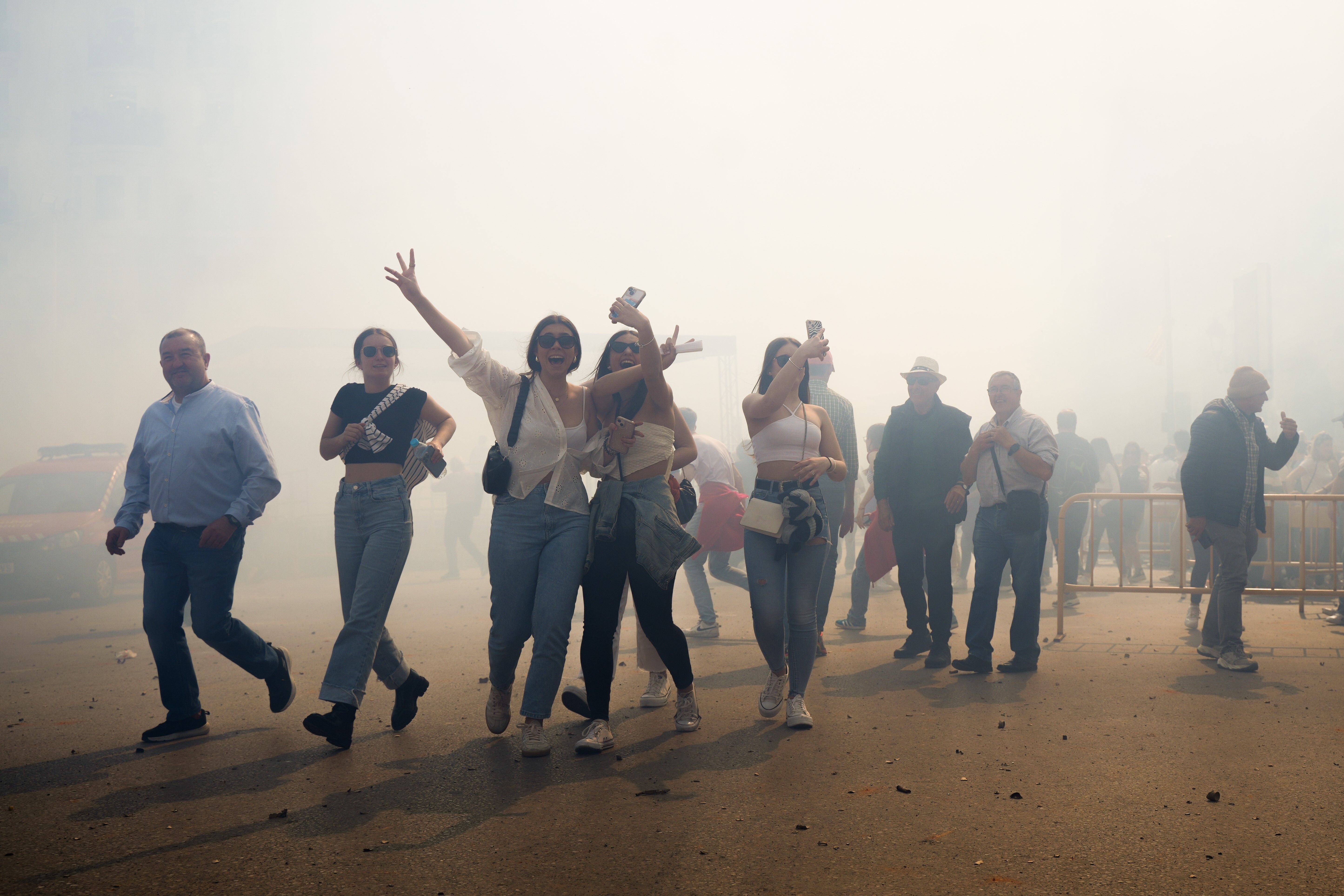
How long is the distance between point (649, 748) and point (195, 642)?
6.13 metres

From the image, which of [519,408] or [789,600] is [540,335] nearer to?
[519,408]

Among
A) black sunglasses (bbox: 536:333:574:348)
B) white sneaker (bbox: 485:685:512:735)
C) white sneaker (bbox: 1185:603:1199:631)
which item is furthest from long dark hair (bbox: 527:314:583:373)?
white sneaker (bbox: 1185:603:1199:631)

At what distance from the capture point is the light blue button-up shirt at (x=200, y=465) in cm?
491

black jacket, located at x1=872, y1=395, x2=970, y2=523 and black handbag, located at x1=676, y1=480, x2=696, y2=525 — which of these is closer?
black handbag, located at x1=676, y1=480, x2=696, y2=525

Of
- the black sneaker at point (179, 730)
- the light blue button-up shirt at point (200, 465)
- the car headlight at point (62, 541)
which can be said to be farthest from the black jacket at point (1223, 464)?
the car headlight at point (62, 541)

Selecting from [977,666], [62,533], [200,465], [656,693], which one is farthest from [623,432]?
[62,533]

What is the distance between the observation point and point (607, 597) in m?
4.50

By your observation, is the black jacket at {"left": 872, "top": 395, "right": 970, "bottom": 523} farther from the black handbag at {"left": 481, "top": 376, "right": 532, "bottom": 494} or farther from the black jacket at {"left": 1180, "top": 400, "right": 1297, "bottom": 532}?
the black handbag at {"left": 481, "top": 376, "right": 532, "bottom": 494}

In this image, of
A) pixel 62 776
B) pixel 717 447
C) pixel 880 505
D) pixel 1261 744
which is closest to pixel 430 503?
pixel 717 447

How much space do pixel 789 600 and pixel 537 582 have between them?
4.74 feet

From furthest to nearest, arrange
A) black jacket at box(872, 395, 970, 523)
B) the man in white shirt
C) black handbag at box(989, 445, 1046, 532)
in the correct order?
1. the man in white shirt
2. black jacket at box(872, 395, 970, 523)
3. black handbag at box(989, 445, 1046, 532)

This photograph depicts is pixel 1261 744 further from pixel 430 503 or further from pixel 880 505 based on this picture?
pixel 430 503

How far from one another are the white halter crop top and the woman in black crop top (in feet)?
5.66

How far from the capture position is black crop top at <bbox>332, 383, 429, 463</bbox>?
484 cm
